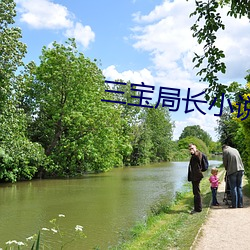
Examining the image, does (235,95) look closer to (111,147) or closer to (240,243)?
(240,243)

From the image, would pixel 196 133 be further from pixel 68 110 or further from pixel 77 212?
pixel 77 212

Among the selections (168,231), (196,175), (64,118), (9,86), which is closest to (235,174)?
(196,175)

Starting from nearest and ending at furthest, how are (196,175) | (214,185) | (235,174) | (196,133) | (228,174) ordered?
1. (196,175)
2. (235,174)
3. (228,174)
4. (214,185)
5. (196,133)

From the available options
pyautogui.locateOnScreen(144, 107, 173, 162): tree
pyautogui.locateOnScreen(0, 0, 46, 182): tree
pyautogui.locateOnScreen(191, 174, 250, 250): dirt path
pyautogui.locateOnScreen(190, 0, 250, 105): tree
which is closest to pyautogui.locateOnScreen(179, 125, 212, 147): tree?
pyautogui.locateOnScreen(144, 107, 173, 162): tree

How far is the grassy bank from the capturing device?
23.3 feet

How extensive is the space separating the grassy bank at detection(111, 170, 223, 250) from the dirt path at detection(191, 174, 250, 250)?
0.18 metres

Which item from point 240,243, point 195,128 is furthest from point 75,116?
point 195,128

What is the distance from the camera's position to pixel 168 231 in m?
7.97

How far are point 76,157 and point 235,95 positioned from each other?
24.9m

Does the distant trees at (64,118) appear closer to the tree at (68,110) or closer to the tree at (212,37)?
the tree at (68,110)

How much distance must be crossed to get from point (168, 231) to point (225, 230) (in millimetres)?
1247

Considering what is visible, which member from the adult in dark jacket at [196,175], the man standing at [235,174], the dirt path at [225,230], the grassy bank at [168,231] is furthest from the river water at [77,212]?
the man standing at [235,174]

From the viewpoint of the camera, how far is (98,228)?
33.0 ft

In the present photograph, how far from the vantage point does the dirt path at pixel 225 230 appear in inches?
265
